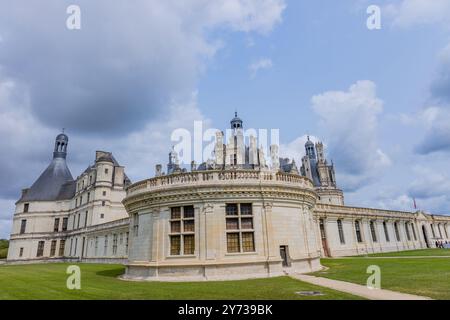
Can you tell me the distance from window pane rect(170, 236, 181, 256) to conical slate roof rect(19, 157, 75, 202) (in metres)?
57.2

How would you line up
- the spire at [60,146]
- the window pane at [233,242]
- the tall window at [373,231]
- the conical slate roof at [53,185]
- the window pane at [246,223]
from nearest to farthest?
1. the window pane at [233,242]
2. the window pane at [246,223]
3. the tall window at [373,231]
4. the conical slate roof at [53,185]
5. the spire at [60,146]

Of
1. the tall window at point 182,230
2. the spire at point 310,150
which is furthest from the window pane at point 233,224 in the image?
the spire at point 310,150

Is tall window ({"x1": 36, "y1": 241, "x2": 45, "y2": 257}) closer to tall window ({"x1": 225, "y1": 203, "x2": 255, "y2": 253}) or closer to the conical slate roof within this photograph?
the conical slate roof

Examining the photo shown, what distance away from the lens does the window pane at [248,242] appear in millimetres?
17812

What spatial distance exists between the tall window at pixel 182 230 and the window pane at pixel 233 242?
2.24m

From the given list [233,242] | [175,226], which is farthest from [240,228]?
[175,226]

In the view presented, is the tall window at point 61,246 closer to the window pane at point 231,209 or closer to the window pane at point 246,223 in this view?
the window pane at point 231,209

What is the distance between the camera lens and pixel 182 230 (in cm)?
1811

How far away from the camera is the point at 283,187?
1912 cm

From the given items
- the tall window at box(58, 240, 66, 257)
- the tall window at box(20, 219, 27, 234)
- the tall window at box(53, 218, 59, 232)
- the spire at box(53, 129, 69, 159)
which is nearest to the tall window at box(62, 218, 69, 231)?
the tall window at box(53, 218, 59, 232)

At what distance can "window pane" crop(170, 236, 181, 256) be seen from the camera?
18.0 metres

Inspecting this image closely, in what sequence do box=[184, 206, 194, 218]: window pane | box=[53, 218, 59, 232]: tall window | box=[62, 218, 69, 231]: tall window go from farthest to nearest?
1. box=[62, 218, 69, 231]: tall window
2. box=[53, 218, 59, 232]: tall window
3. box=[184, 206, 194, 218]: window pane
